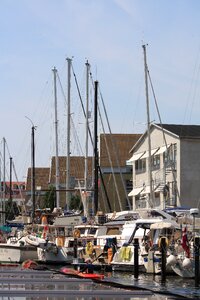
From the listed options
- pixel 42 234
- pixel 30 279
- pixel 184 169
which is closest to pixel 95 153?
pixel 42 234

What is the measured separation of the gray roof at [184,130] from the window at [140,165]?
6216mm

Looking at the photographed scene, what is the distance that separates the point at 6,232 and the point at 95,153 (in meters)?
21.1

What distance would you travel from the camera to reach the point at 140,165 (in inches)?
3455

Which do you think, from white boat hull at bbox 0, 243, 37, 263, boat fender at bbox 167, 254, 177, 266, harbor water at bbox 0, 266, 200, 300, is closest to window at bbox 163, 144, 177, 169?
white boat hull at bbox 0, 243, 37, 263

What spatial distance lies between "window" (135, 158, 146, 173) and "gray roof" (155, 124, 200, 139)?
6.22 meters

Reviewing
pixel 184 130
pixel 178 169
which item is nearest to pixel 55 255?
pixel 178 169

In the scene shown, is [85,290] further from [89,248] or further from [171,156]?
[171,156]

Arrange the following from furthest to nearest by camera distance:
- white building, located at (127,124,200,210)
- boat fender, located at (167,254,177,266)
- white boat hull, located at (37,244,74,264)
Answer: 1. white building, located at (127,124,200,210)
2. white boat hull, located at (37,244,74,264)
3. boat fender, located at (167,254,177,266)

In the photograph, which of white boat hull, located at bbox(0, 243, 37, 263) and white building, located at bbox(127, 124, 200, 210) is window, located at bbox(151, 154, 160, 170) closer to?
white building, located at bbox(127, 124, 200, 210)

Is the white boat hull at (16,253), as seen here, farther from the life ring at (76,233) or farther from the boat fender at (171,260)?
the boat fender at (171,260)

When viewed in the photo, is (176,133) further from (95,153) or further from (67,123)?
(95,153)

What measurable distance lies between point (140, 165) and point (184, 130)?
9396mm

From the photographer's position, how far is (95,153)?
62.5m

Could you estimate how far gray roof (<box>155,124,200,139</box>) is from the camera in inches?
3061
